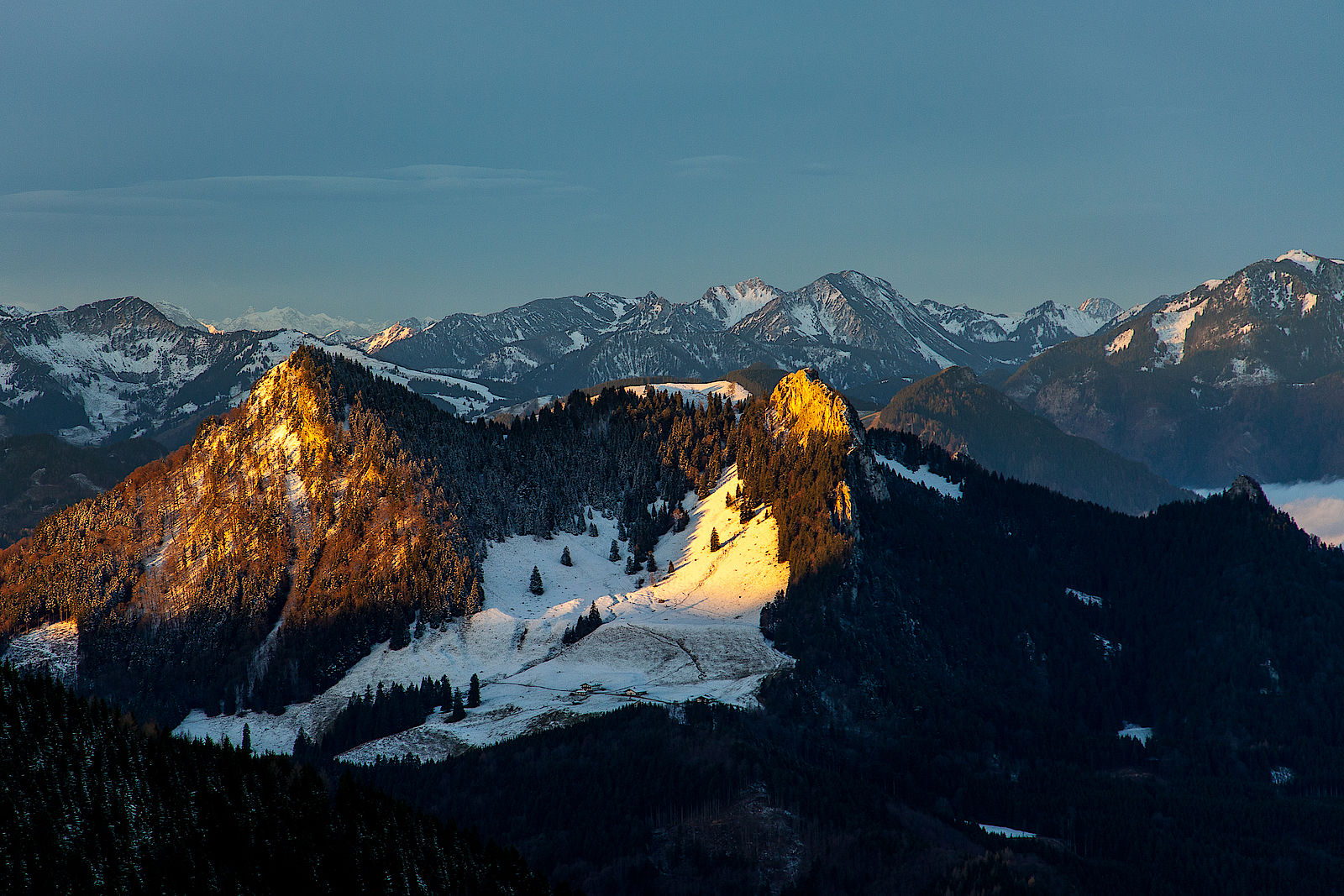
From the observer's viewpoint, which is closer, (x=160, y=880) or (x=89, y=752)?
(x=160, y=880)

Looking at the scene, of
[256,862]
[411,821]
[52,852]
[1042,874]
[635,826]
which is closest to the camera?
[52,852]

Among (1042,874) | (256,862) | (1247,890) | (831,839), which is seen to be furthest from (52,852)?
(1247,890)

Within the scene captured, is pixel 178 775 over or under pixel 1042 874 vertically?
over

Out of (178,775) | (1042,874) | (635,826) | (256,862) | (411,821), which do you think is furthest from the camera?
(635,826)

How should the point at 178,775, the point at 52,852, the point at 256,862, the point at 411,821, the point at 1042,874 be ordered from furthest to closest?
the point at 1042,874
the point at 411,821
the point at 178,775
the point at 256,862
the point at 52,852

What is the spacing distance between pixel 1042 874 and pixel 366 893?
101m

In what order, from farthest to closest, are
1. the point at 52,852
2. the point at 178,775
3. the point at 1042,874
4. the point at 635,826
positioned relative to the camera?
the point at 635,826 < the point at 1042,874 < the point at 178,775 < the point at 52,852

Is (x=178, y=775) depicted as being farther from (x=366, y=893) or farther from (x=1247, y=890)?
(x=1247, y=890)

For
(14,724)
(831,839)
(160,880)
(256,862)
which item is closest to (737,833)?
(831,839)

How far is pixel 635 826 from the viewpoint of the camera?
193375 millimetres

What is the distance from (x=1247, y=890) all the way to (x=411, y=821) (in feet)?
448

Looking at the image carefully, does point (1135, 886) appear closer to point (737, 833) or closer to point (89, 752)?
point (737, 833)

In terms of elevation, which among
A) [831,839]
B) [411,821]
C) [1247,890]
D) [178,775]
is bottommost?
[1247,890]

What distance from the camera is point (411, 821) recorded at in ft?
545
